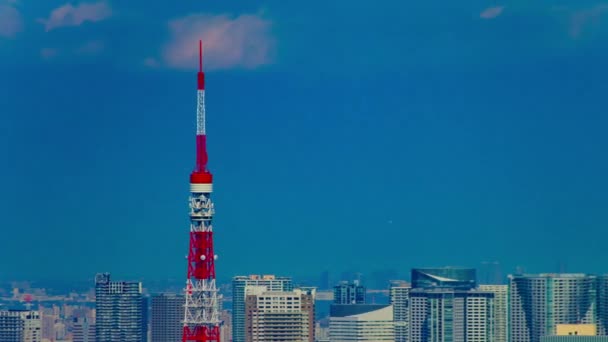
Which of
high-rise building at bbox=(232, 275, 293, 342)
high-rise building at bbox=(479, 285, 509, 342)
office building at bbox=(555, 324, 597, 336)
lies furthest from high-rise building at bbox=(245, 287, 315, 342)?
office building at bbox=(555, 324, 597, 336)

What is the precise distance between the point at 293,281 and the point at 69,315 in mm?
3038

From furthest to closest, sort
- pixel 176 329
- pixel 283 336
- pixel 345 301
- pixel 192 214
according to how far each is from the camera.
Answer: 1. pixel 345 301
2. pixel 283 336
3. pixel 176 329
4. pixel 192 214

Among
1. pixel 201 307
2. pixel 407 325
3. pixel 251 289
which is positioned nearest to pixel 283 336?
pixel 251 289

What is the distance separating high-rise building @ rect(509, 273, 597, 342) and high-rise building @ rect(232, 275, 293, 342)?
3181 millimetres

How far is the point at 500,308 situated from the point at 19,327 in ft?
21.5

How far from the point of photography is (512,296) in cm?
2703

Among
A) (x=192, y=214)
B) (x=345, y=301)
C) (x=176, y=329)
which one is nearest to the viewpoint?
(x=192, y=214)

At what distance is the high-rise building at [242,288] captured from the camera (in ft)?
77.3

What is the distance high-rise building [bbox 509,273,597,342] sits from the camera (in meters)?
25.9

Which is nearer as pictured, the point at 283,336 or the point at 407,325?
the point at 283,336

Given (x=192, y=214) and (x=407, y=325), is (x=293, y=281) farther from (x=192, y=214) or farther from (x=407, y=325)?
(x=192, y=214)

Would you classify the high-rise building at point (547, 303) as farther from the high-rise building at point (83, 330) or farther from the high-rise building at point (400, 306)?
the high-rise building at point (83, 330)

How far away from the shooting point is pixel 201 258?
19766mm

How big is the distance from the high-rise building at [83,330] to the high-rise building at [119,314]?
0.10 meters
